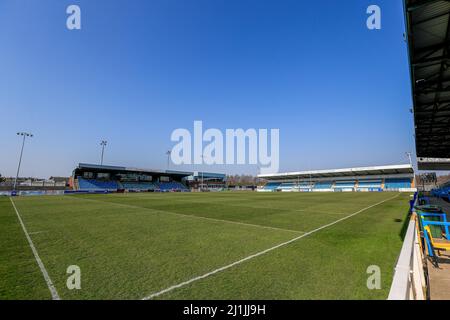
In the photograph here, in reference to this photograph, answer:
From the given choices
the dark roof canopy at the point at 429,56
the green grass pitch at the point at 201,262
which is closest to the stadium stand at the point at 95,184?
the green grass pitch at the point at 201,262

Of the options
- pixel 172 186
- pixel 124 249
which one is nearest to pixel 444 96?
pixel 124 249

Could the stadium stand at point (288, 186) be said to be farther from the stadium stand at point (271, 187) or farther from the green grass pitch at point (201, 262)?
the green grass pitch at point (201, 262)

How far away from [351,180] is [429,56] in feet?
247

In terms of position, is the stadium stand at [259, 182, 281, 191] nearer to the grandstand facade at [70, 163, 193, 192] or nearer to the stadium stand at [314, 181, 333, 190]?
the stadium stand at [314, 181, 333, 190]

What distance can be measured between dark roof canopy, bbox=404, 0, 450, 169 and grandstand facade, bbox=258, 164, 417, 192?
56.2m

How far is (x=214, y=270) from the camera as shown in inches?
184

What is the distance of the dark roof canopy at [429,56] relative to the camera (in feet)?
21.7

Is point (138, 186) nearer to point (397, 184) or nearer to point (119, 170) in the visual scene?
point (119, 170)

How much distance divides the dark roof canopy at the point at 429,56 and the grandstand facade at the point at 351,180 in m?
56.2

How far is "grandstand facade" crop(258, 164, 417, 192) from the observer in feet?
208

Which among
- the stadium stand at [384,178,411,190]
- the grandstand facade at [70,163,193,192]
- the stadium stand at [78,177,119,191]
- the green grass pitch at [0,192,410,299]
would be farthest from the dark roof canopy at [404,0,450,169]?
the stadium stand at [78,177,119,191]

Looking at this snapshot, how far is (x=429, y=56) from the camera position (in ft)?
28.2
